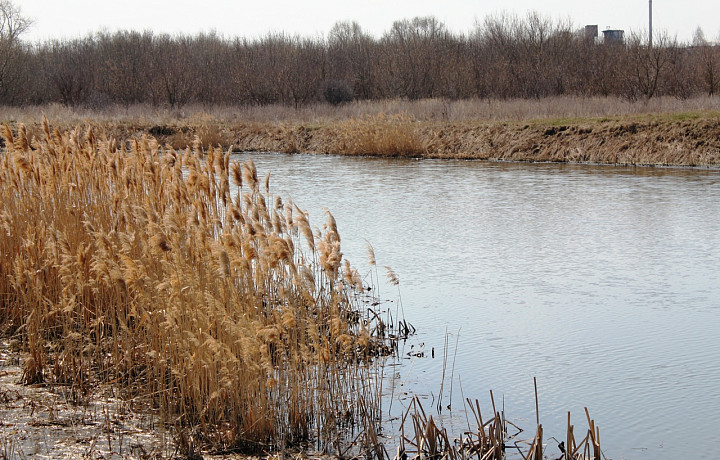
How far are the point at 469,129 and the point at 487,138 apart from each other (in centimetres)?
91

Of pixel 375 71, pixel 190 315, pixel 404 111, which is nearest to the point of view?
pixel 190 315

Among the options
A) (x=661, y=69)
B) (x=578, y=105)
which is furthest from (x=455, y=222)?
(x=661, y=69)

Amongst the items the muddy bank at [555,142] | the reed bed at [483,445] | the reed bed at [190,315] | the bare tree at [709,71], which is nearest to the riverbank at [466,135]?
the muddy bank at [555,142]

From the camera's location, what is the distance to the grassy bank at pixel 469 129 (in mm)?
20188

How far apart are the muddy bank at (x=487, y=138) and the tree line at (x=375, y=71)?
6.18 meters

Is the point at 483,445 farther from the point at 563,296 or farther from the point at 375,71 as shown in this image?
the point at 375,71

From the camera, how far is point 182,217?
609cm

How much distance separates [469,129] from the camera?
80.2 ft

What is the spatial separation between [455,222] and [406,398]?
7116mm

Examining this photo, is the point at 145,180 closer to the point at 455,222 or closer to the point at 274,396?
the point at 274,396

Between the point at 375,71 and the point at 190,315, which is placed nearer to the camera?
the point at 190,315

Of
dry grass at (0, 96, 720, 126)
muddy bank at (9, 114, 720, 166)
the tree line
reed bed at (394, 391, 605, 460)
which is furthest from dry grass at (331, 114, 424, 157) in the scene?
reed bed at (394, 391, 605, 460)

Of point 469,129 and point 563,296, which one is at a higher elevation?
point 469,129

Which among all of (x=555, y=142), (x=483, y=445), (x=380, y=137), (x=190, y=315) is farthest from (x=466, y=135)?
(x=483, y=445)
